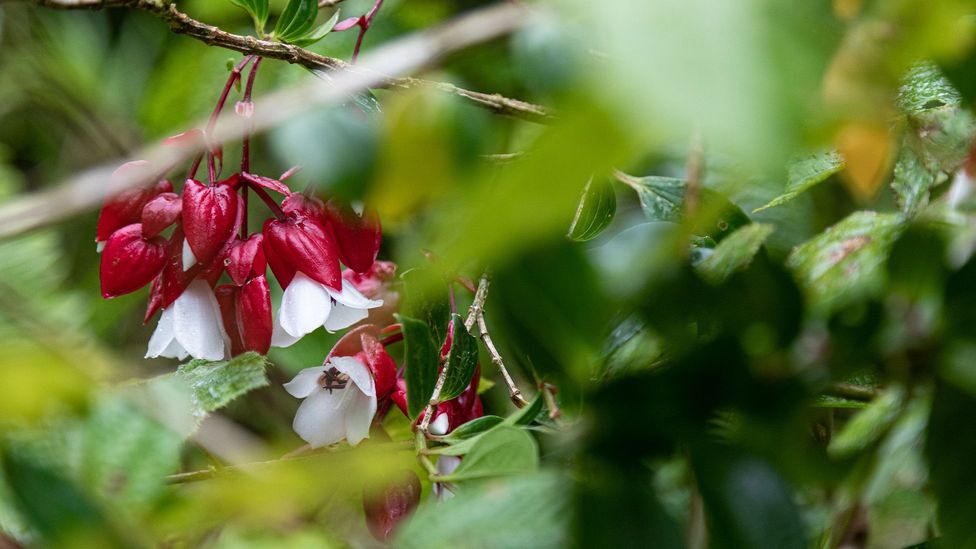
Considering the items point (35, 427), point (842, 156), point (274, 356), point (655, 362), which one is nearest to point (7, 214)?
point (35, 427)

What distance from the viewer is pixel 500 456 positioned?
11.8 inches

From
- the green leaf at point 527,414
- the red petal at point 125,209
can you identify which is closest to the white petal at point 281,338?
the red petal at point 125,209

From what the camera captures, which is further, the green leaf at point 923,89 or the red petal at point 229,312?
the red petal at point 229,312

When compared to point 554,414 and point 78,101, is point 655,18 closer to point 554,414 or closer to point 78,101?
point 554,414

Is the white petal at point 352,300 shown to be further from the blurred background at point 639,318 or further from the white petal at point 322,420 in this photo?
the blurred background at point 639,318

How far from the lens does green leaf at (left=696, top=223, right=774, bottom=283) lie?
0.23m

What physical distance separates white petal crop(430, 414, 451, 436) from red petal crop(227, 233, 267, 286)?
5.6 inches

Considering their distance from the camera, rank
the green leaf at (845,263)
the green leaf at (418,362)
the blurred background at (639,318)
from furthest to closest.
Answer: the green leaf at (418,362) < the green leaf at (845,263) < the blurred background at (639,318)

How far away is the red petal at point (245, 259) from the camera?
1.73 feet

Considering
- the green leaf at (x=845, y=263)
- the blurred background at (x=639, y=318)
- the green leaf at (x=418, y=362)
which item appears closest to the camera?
the blurred background at (x=639, y=318)

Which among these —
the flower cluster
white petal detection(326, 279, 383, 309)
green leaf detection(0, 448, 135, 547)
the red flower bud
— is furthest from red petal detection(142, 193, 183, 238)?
green leaf detection(0, 448, 135, 547)

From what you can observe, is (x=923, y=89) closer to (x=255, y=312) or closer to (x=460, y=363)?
(x=460, y=363)

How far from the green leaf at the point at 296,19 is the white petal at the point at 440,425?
24cm

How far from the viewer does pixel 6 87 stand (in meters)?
1.52
